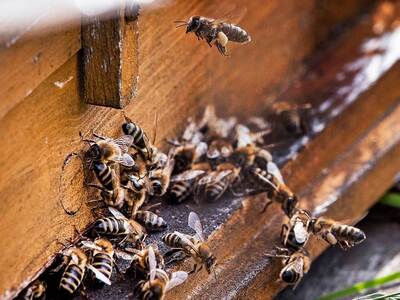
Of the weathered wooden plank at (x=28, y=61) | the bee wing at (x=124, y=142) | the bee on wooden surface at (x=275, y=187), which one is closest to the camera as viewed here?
the weathered wooden plank at (x=28, y=61)

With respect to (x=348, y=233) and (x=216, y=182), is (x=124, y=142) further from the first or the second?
(x=348, y=233)

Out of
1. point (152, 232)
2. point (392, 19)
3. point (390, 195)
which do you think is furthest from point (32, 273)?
point (392, 19)

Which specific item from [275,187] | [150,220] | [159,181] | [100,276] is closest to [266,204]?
[275,187]

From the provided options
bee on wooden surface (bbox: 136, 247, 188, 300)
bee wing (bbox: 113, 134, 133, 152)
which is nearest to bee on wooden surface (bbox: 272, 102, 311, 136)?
bee wing (bbox: 113, 134, 133, 152)

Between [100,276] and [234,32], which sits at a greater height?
[234,32]

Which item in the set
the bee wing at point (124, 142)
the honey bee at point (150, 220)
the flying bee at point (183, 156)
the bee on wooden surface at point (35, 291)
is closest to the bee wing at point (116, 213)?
the honey bee at point (150, 220)

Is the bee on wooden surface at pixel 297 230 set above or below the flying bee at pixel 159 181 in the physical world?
below

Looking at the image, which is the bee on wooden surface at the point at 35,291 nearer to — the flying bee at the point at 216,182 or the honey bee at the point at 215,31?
the flying bee at the point at 216,182
